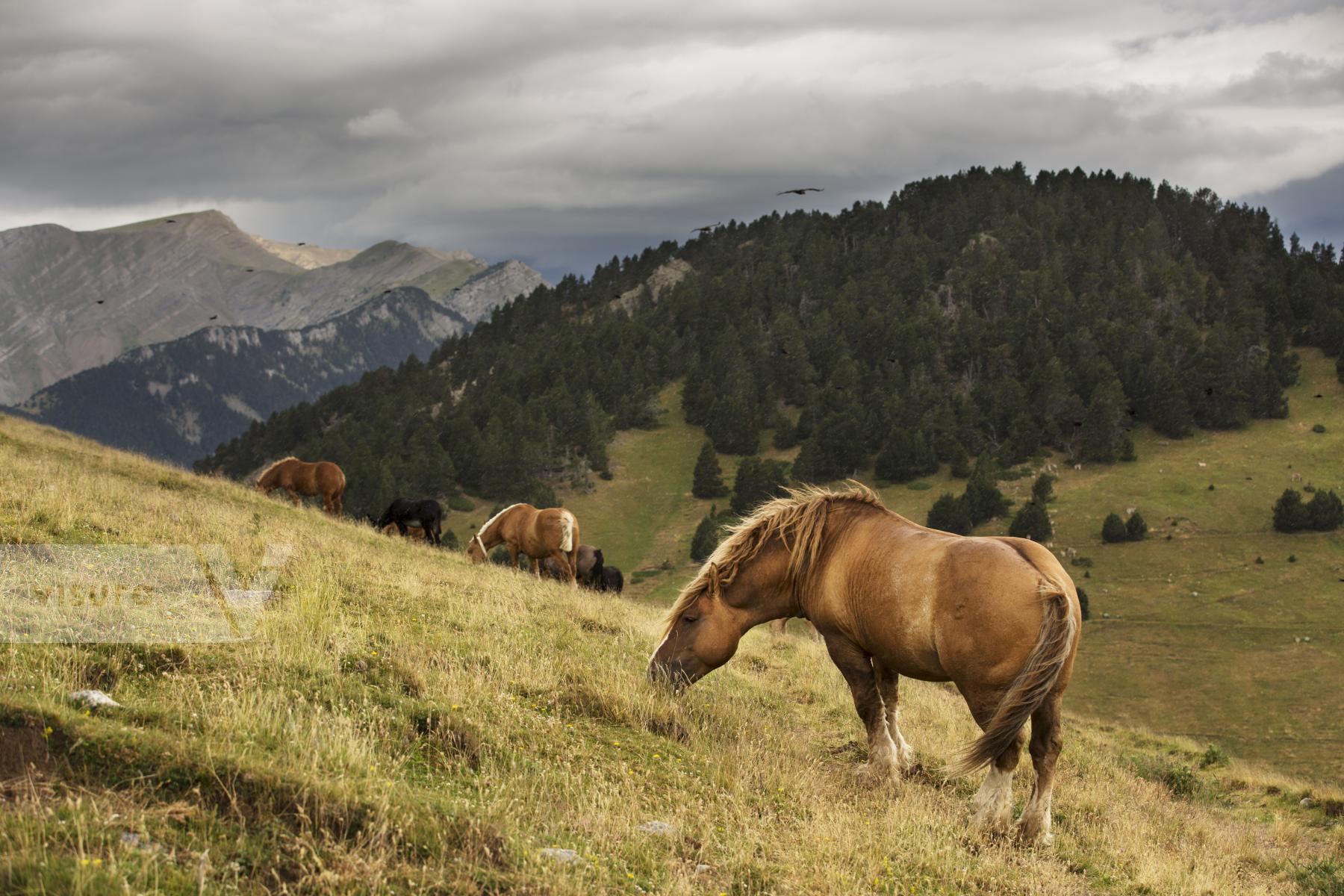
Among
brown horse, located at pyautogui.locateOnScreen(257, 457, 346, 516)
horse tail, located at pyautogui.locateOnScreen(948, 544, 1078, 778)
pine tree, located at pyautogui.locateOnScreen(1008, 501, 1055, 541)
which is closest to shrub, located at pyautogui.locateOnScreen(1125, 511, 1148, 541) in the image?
pine tree, located at pyautogui.locateOnScreen(1008, 501, 1055, 541)

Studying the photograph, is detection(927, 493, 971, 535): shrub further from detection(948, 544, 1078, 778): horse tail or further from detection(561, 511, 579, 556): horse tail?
detection(948, 544, 1078, 778): horse tail

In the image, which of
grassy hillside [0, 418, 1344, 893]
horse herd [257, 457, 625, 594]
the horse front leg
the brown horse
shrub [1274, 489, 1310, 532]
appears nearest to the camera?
grassy hillside [0, 418, 1344, 893]

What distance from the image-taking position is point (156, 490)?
1820cm

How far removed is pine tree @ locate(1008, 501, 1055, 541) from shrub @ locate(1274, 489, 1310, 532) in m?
21.5

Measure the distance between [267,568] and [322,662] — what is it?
14.2 ft

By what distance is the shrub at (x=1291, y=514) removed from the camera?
280 ft

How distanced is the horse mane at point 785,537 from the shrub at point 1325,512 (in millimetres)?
97224

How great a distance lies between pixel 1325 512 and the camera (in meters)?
85.6

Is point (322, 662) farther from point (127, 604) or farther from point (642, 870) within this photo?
point (642, 870)

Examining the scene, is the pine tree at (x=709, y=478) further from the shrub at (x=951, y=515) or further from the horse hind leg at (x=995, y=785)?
the horse hind leg at (x=995, y=785)

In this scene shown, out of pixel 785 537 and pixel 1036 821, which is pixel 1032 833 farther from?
pixel 785 537

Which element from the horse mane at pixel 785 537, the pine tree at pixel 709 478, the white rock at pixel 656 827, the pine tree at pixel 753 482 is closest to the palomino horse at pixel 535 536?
the horse mane at pixel 785 537

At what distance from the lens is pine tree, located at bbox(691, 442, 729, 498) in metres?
108

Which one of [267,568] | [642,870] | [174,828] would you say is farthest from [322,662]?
[267,568]
